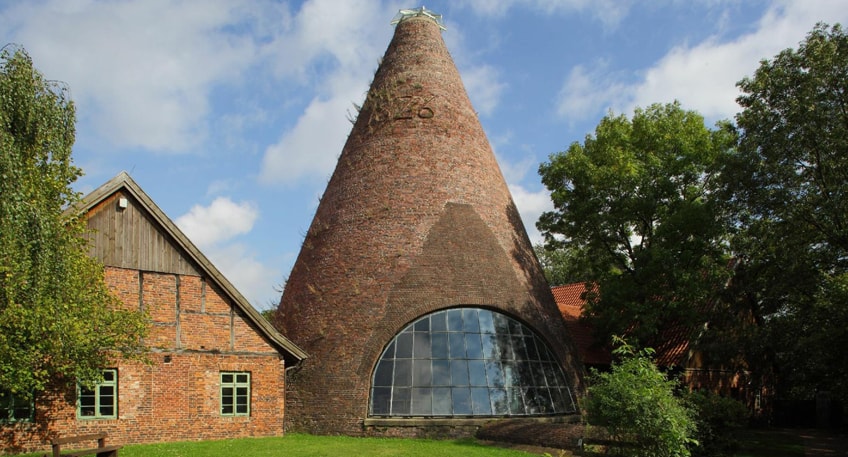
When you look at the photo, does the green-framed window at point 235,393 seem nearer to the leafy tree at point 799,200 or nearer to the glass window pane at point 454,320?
the glass window pane at point 454,320

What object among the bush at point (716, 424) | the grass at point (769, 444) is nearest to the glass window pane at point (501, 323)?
the bush at point (716, 424)

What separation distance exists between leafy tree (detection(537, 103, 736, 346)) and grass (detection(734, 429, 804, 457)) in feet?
13.0

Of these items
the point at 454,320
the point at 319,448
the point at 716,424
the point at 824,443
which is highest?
the point at 454,320

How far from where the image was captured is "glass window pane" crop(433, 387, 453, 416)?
1559 cm

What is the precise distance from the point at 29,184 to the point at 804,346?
60.7ft

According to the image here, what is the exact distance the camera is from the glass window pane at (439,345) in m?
16.2

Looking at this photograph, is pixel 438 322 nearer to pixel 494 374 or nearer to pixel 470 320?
pixel 470 320

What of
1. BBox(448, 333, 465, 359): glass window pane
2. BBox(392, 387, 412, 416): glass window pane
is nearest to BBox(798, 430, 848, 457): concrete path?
BBox(448, 333, 465, 359): glass window pane

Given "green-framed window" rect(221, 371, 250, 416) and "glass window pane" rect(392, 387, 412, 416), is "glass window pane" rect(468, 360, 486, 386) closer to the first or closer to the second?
"glass window pane" rect(392, 387, 412, 416)

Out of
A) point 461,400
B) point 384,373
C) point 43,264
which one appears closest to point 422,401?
point 461,400

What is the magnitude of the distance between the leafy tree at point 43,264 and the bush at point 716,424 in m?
12.2

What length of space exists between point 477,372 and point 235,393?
5.91 meters

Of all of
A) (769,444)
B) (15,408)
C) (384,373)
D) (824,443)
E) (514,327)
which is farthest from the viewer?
(824,443)

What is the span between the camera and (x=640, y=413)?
39.4 feet
